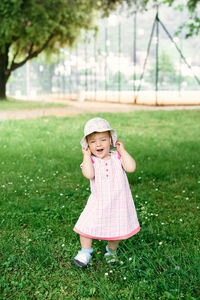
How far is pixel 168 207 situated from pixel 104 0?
22.9m

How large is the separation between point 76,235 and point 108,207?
0.76 m

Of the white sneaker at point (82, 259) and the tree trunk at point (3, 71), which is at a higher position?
the tree trunk at point (3, 71)

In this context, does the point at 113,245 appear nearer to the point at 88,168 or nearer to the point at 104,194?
the point at 104,194

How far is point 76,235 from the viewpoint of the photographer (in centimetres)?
341

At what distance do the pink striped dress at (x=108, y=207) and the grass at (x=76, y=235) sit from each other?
263 mm

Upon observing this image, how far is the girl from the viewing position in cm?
280

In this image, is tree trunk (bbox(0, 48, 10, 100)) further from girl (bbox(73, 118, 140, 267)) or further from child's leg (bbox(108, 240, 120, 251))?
child's leg (bbox(108, 240, 120, 251))

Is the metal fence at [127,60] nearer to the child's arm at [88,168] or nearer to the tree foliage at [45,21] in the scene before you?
the tree foliage at [45,21]

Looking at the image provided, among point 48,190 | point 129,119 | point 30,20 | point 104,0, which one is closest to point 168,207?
point 48,190

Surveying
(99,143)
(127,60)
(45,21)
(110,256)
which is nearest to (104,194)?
(99,143)

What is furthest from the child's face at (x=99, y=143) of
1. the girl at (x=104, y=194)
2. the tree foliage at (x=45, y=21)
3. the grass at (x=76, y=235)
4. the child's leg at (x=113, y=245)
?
the tree foliage at (x=45, y=21)

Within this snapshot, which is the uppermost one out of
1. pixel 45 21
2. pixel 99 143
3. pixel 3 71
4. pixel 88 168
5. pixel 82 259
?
pixel 45 21

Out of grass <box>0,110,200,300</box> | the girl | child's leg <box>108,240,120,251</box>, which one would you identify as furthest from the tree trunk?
child's leg <box>108,240,120,251</box>

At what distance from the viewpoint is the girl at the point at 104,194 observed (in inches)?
110
